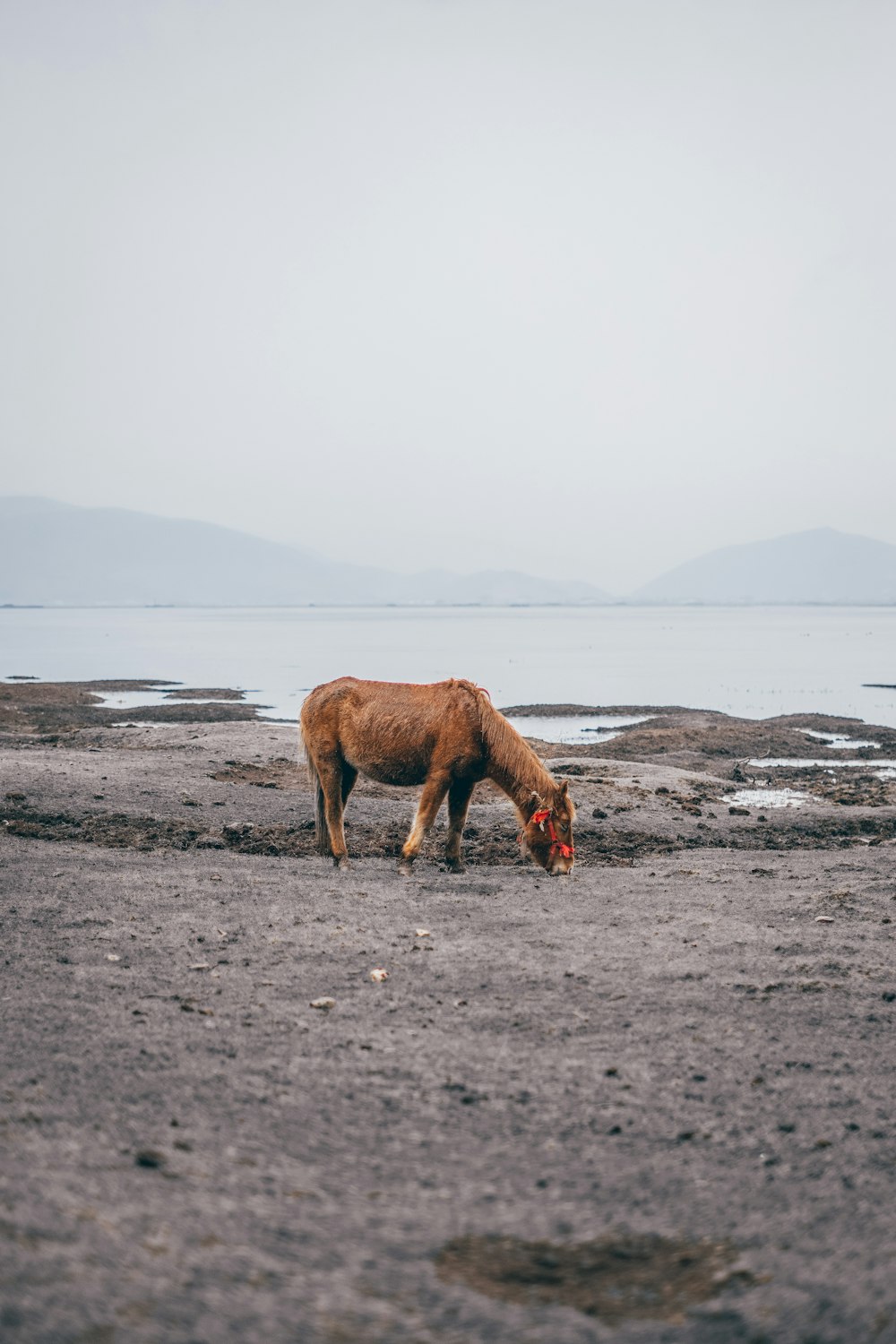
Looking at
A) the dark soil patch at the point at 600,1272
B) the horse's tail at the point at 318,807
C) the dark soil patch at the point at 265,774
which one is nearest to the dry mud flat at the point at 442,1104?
the dark soil patch at the point at 600,1272

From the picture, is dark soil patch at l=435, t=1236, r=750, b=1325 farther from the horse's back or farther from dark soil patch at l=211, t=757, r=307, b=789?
dark soil patch at l=211, t=757, r=307, b=789

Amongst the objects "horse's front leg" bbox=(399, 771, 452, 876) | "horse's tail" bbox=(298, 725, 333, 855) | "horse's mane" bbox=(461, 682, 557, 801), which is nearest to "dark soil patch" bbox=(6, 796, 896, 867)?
"horse's tail" bbox=(298, 725, 333, 855)

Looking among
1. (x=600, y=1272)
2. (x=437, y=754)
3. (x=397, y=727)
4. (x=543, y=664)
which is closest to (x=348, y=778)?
(x=397, y=727)

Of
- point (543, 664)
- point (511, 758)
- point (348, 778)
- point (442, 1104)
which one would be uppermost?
point (543, 664)

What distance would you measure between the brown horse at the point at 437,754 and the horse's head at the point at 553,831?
0.4 inches

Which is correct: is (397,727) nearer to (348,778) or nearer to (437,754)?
(437,754)

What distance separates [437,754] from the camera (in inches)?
464

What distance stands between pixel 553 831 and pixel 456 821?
1267 mm

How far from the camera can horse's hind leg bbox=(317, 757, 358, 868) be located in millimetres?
12266

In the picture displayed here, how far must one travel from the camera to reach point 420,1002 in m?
7.27

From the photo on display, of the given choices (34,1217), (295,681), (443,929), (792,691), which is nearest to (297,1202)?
(34,1217)

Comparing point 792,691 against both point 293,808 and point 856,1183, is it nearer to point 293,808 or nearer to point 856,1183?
point 293,808

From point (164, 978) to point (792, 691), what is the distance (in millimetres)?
48320

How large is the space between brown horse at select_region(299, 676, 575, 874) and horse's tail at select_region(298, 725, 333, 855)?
0.21 metres
